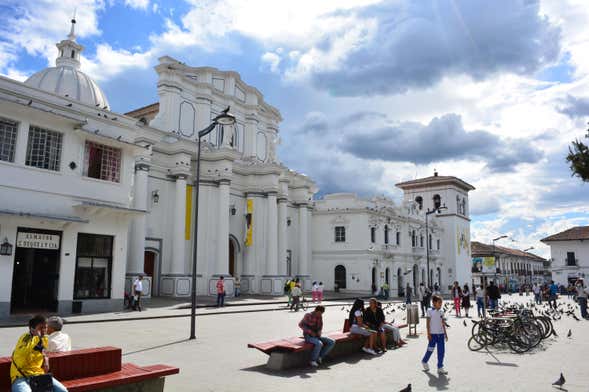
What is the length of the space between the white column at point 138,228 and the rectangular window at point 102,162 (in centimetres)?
474

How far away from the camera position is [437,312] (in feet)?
33.8

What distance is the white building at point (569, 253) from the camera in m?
65.1

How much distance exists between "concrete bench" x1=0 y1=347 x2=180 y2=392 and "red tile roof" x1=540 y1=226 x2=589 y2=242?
70374mm

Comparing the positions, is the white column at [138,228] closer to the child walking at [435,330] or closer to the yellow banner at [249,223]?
the yellow banner at [249,223]

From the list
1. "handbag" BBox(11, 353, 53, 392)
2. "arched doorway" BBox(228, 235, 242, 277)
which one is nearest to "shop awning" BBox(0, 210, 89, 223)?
"handbag" BBox(11, 353, 53, 392)

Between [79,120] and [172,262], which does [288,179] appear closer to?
[172,262]

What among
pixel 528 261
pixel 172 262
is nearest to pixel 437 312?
pixel 172 262

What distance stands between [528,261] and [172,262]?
314 feet

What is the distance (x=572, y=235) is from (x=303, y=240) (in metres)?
44.0

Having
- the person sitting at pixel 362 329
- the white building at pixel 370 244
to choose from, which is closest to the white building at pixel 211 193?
the white building at pixel 370 244

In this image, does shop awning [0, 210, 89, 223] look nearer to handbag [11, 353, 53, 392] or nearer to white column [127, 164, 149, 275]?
white column [127, 164, 149, 275]

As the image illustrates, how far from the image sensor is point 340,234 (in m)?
47.6

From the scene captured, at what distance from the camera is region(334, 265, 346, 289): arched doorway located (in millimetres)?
46781

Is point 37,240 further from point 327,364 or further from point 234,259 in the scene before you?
point 234,259
